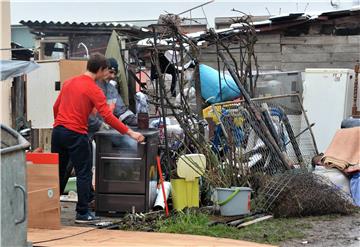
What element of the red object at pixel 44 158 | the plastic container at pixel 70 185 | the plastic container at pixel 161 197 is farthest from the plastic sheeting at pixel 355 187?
the red object at pixel 44 158

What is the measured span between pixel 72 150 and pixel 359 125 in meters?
4.80

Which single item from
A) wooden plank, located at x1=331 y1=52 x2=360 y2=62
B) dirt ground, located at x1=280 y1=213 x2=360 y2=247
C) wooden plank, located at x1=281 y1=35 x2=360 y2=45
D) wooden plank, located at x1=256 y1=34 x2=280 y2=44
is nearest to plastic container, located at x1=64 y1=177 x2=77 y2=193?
dirt ground, located at x1=280 y1=213 x2=360 y2=247

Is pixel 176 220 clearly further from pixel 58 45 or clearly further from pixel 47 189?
pixel 58 45

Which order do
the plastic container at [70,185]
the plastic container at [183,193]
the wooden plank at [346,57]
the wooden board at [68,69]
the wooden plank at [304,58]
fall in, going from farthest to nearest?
the wooden plank at [304,58]
the wooden plank at [346,57]
the wooden board at [68,69]
the plastic container at [70,185]
the plastic container at [183,193]

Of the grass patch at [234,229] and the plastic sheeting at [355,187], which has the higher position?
the plastic sheeting at [355,187]

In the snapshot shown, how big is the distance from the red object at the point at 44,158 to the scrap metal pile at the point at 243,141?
2.00 m

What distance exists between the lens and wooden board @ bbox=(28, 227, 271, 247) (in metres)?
5.35

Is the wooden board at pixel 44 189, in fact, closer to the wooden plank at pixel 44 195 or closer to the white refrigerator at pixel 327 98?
the wooden plank at pixel 44 195

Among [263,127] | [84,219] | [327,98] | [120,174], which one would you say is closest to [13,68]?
[120,174]

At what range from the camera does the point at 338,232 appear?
6.19 meters

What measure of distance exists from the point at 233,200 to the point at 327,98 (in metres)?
5.64

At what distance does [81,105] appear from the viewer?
6.27 metres

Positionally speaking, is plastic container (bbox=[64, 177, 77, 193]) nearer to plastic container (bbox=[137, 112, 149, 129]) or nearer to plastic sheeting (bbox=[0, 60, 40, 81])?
plastic container (bbox=[137, 112, 149, 129])

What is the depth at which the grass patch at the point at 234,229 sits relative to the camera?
5840 mm
